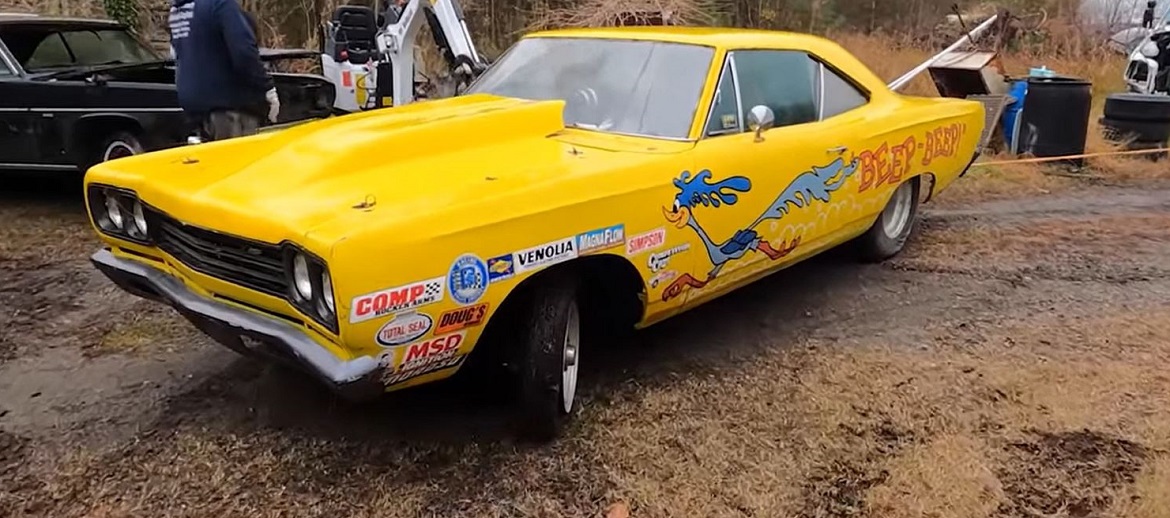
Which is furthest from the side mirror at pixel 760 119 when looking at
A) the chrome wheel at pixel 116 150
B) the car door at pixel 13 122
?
the car door at pixel 13 122

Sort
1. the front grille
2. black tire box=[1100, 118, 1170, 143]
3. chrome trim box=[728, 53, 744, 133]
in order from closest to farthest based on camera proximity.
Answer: the front grille < chrome trim box=[728, 53, 744, 133] < black tire box=[1100, 118, 1170, 143]

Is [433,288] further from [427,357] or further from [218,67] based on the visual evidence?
[218,67]

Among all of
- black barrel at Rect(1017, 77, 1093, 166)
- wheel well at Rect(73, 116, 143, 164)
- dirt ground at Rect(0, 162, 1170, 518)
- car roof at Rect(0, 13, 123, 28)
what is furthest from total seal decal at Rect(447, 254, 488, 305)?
black barrel at Rect(1017, 77, 1093, 166)

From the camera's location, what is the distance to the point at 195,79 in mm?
6438

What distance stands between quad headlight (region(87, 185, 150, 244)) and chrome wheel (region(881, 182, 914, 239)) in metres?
4.13

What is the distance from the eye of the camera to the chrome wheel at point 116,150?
727cm

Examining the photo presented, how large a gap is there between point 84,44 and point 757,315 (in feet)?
19.3

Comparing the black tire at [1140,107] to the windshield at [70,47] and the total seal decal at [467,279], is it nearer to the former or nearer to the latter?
the total seal decal at [467,279]

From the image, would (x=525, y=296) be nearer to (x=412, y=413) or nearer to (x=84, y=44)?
(x=412, y=413)

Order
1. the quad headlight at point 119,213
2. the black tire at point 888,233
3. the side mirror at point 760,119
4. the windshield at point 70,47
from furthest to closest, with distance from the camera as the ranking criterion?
the windshield at point 70,47, the black tire at point 888,233, the side mirror at point 760,119, the quad headlight at point 119,213

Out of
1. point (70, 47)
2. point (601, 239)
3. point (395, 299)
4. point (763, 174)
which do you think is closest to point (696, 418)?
Result: point (601, 239)

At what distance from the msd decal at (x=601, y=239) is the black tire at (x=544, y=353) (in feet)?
0.50

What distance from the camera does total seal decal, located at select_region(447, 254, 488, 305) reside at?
318 centimetres

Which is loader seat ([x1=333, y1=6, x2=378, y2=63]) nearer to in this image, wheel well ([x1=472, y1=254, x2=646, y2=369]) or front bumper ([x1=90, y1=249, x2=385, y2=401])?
front bumper ([x1=90, y1=249, x2=385, y2=401])
